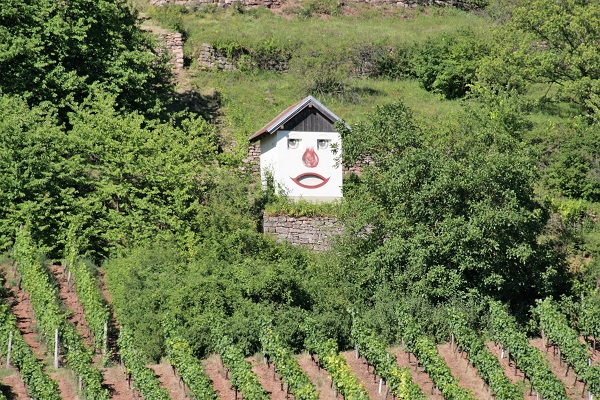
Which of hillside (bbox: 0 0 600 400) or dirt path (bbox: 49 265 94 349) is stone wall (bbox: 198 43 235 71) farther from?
dirt path (bbox: 49 265 94 349)

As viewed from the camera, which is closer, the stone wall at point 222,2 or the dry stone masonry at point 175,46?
the dry stone masonry at point 175,46

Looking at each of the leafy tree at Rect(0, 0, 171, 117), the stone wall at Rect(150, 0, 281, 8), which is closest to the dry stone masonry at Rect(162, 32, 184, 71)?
the stone wall at Rect(150, 0, 281, 8)

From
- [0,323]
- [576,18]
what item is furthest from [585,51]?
[0,323]

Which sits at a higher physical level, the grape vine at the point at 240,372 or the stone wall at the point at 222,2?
the stone wall at the point at 222,2

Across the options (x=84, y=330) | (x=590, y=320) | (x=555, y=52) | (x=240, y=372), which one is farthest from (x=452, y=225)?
(x=555, y=52)

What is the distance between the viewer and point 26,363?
84.3ft

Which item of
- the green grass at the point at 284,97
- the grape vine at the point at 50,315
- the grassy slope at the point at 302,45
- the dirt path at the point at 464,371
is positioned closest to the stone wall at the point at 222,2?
the grassy slope at the point at 302,45

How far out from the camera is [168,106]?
148 ft

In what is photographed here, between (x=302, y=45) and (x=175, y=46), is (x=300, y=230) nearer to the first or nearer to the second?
(x=175, y=46)

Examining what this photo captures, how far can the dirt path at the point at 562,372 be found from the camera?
27984 millimetres

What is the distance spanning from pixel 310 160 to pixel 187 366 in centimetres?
1244

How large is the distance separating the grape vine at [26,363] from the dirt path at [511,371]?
10.8 metres

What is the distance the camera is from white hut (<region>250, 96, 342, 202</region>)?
122ft

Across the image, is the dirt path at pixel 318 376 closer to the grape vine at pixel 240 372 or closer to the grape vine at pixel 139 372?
the grape vine at pixel 240 372
